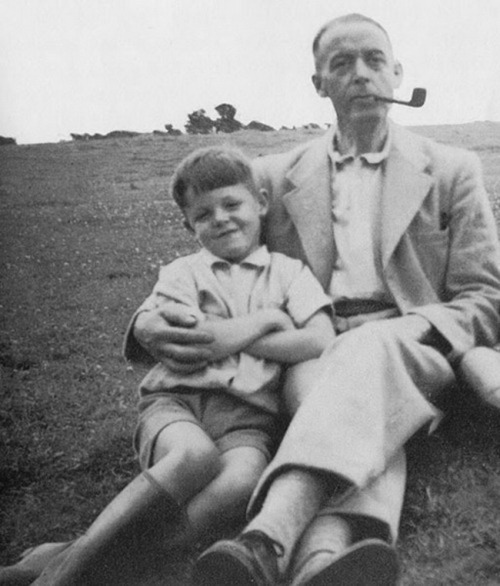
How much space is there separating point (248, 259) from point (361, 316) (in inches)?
19.5

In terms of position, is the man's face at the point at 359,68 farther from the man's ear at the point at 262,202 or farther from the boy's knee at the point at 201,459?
the boy's knee at the point at 201,459

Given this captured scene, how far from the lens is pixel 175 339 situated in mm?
2643

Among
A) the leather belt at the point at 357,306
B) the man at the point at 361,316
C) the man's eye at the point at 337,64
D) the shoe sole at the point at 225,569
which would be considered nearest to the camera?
the shoe sole at the point at 225,569

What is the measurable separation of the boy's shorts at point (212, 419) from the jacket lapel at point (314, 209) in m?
0.73

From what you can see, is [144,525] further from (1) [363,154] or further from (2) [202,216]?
(1) [363,154]

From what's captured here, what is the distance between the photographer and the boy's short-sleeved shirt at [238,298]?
8.59 ft

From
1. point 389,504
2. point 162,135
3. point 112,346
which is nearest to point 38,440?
point 112,346

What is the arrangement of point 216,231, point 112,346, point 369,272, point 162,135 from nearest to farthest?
point 216,231, point 369,272, point 112,346, point 162,135

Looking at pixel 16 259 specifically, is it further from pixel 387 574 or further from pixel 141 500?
pixel 387 574

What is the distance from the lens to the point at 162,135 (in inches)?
210

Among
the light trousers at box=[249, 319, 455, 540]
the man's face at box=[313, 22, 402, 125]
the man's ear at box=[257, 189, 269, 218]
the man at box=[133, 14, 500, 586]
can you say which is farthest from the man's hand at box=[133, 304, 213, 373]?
the man's face at box=[313, 22, 402, 125]

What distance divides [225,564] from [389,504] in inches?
21.8

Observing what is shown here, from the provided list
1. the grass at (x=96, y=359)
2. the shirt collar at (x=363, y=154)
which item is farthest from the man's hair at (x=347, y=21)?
the grass at (x=96, y=359)

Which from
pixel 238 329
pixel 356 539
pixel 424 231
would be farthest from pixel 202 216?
pixel 356 539
